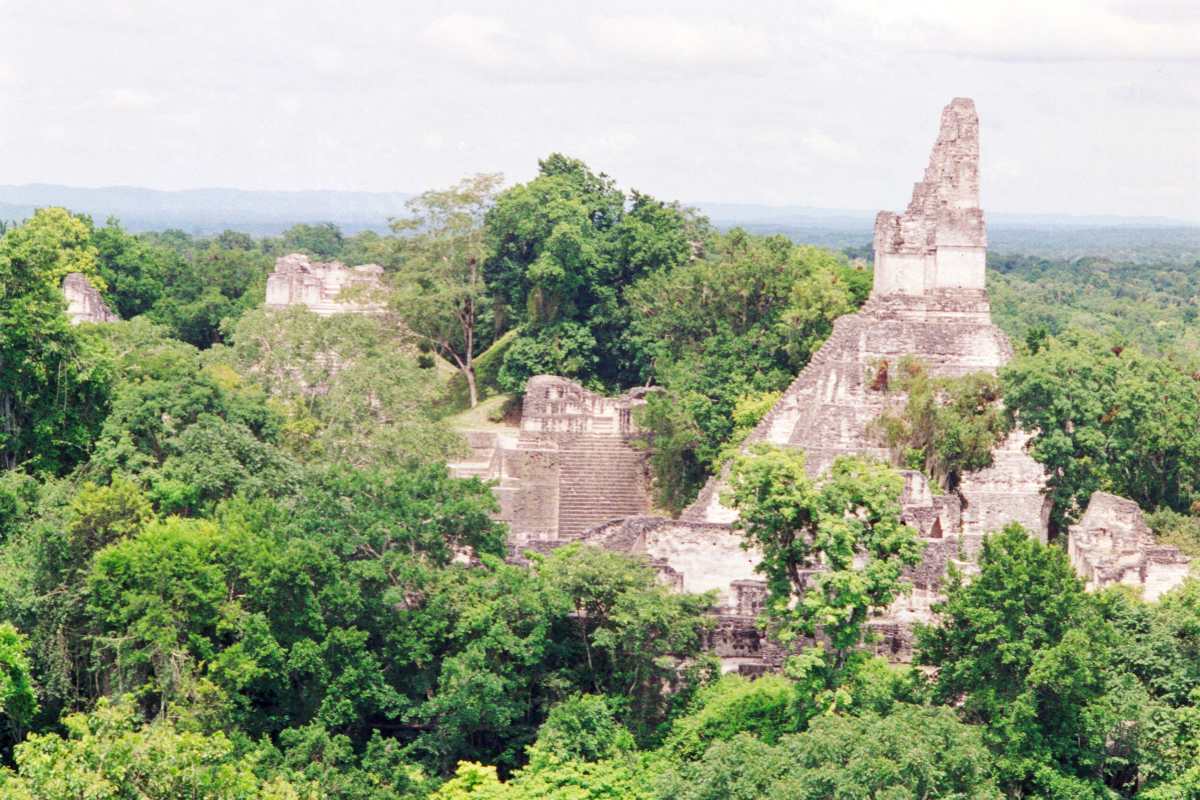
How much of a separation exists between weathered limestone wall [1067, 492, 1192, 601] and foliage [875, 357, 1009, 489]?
196 centimetres

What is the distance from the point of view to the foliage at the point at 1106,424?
30.2 metres

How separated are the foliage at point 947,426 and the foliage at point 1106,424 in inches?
18.8

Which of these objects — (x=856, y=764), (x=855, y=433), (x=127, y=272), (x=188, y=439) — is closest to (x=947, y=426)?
(x=855, y=433)

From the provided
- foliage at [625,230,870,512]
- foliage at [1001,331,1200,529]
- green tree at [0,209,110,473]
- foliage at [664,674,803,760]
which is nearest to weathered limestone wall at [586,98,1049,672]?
foliage at [1001,331,1200,529]

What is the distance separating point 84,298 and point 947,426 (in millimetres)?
22574

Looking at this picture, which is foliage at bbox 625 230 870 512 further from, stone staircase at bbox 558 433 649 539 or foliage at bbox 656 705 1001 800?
foliage at bbox 656 705 1001 800

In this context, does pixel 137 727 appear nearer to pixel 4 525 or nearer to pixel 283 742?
pixel 283 742

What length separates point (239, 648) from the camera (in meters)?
22.6

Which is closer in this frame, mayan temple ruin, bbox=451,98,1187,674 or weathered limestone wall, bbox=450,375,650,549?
mayan temple ruin, bbox=451,98,1187,674

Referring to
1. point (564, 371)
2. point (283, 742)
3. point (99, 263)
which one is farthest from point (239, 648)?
point (99, 263)

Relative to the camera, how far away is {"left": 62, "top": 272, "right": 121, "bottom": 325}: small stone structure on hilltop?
43812mm

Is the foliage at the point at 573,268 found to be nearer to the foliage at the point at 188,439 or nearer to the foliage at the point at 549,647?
the foliage at the point at 188,439

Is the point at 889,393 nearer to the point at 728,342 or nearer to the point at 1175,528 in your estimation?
the point at 1175,528

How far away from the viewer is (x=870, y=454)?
30.0m
